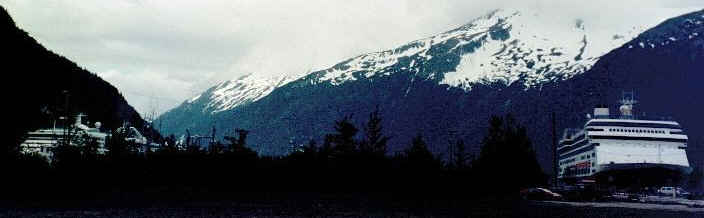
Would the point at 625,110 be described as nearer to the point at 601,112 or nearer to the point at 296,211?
the point at 601,112

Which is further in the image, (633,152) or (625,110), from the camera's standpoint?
(625,110)

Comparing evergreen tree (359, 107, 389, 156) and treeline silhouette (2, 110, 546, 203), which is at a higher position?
evergreen tree (359, 107, 389, 156)

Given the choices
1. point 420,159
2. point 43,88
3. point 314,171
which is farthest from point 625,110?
point 43,88

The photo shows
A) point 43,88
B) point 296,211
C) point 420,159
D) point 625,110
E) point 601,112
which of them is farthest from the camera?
point 625,110

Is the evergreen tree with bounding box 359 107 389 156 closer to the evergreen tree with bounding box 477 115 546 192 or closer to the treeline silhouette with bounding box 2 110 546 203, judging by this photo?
the treeline silhouette with bounding box 2 110 546 203

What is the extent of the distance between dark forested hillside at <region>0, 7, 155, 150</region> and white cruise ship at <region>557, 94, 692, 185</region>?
283 ft

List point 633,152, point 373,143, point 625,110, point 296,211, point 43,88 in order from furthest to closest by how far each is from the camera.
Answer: point 625,110 < point 43,88 < point 633,152 < point 373,143 < point 296,211

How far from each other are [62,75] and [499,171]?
10023 cm

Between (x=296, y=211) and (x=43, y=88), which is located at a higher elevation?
(x=43, y=88)

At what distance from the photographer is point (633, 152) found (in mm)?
120750

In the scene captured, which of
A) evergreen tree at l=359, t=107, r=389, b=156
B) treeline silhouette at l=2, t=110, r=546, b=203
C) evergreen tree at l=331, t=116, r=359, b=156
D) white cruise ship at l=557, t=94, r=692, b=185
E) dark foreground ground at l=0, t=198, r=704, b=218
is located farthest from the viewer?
white cruise ship at l=557, t=94, r=692, b=185

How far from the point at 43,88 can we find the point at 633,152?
336 feet

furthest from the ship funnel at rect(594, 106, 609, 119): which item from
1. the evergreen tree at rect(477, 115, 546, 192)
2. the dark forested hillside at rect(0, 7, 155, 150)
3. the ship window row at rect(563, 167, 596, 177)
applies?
the dark forested hillside at rect(0, 7, 155, 150)

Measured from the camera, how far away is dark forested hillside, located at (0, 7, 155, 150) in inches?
3142
